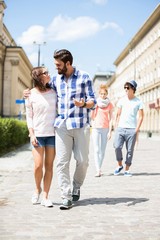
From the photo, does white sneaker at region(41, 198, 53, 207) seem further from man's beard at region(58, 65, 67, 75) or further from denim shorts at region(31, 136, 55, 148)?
man's beard at region(58, 65, 67, 75)

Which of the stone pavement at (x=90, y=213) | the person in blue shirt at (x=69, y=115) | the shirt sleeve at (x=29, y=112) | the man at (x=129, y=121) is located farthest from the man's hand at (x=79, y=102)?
the man at (x=129, y=121)

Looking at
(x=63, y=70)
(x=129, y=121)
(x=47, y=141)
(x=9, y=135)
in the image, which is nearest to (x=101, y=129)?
(x=129, y=121)

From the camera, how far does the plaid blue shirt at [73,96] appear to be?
614 centimetres

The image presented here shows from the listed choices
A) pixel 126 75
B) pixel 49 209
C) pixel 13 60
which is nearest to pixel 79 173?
pixel 49 209

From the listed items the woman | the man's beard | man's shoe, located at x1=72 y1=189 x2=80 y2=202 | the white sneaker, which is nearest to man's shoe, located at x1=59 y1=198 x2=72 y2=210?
the white sneaker

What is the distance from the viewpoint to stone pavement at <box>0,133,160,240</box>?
4.75m

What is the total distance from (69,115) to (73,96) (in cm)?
25

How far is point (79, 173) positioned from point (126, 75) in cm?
8935

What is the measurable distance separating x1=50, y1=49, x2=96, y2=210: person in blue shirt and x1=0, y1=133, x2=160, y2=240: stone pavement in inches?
18.4

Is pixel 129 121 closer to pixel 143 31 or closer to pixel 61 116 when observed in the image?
pixel 61 116

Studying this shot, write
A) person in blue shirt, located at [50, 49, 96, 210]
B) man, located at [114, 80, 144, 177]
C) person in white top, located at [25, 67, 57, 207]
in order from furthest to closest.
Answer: man, located at [114, 80, 144, 177], person in white top, located at [25, 67, 57, 207], person in blue shirt, located at [50, 49, 96, 210]

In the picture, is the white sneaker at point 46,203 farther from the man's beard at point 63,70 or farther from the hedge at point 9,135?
the hedge at point 9,135

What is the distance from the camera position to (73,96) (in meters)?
6.16

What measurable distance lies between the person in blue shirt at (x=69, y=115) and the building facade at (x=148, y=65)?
55.3 metres
